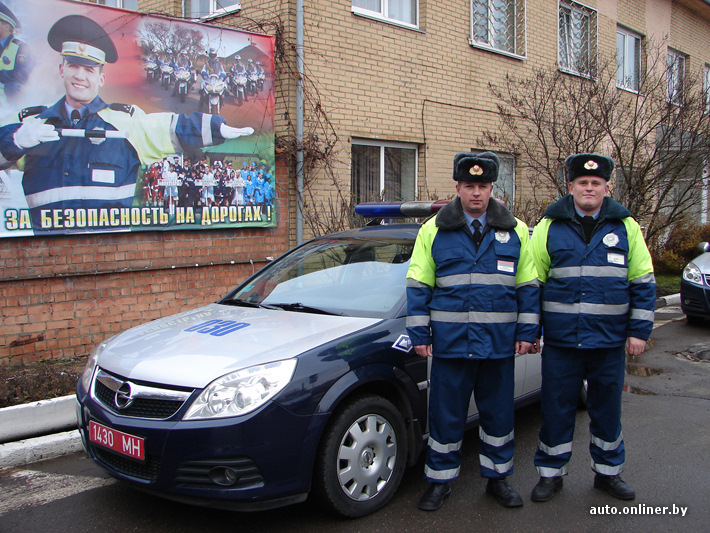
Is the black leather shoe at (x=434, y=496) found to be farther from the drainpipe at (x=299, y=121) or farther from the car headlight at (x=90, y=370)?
the drainpipe at (x=299, y=121)

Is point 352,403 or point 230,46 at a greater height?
point 230,46

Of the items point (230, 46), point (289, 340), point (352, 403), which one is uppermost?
point (230, 46)

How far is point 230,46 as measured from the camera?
753cm

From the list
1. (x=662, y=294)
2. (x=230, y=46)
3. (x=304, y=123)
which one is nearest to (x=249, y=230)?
(x=304, y=123)

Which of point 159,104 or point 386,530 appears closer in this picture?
point 386,530

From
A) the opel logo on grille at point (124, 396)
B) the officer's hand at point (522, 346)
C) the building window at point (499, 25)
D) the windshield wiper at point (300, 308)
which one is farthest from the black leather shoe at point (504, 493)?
the building window at point (499, 25)

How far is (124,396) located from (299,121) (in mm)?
5574

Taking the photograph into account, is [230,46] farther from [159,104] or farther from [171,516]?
[171,516]

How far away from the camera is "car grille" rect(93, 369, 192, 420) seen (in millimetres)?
3074

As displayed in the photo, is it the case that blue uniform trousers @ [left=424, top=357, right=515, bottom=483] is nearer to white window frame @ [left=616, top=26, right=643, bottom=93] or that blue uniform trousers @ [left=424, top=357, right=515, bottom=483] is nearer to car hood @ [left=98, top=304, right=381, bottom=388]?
car hood @ [left=98, top=304, right=381, bottom=388]

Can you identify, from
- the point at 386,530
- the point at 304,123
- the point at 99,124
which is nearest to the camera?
the point at 386,530

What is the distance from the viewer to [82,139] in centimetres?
636

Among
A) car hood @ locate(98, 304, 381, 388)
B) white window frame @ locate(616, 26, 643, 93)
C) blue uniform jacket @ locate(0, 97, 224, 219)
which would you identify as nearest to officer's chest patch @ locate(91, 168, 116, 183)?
blue uniform jacket @ locate(0, 97, 224, 219)

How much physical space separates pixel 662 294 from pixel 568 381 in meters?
8.96
